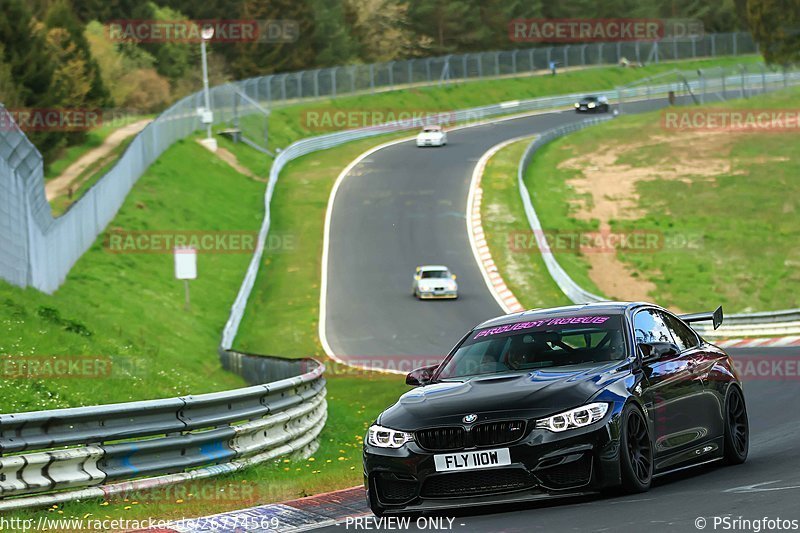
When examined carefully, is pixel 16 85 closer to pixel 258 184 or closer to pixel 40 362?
pixel 258 184

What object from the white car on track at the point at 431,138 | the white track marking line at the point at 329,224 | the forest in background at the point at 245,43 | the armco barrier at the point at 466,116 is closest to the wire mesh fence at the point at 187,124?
the armco barrier at the point at 466,116

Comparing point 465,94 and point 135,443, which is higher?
point 135,443

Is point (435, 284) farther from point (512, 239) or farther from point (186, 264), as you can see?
point (186, 264)

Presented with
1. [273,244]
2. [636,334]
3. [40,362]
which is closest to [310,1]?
[273,244]

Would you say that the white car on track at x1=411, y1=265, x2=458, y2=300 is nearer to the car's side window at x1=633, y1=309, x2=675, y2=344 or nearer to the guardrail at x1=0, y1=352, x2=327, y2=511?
the guardrail at x1=0, y1=352, x2=327, y2=511

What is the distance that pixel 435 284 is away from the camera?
41.9 m

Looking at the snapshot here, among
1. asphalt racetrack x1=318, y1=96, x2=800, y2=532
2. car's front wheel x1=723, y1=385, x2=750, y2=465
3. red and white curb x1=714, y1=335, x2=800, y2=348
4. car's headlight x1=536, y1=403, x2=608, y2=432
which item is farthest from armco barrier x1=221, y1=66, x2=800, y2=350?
car's headlight x1=536, y1=403, x2=608, y2=432

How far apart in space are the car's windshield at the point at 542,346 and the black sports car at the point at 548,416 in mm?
11

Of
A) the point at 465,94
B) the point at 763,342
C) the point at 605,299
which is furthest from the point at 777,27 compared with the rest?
the point at 763,342

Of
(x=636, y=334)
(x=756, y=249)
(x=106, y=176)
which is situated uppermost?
(x=636, y=334)

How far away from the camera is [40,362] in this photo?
1719 centimetres

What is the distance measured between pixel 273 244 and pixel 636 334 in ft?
136

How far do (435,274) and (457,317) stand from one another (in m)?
3.94

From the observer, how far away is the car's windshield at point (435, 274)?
42.5m
